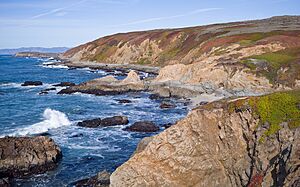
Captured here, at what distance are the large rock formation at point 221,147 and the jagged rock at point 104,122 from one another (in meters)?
21.0

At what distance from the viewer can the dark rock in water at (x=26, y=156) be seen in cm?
2455

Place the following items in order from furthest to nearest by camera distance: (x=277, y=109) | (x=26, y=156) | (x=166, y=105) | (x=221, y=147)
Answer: (x=166, y=105)
(x=26, y=156)
(x=221, y=147)
(x=277, y=109)

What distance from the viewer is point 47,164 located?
25688mm

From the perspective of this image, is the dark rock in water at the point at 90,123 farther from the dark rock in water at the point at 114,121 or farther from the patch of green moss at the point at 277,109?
the patch of green moss at the point at 277,109

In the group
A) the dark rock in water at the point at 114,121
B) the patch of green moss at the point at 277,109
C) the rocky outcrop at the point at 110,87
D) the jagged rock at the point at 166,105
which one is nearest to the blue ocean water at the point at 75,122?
the jagged rock at the point at 166,105

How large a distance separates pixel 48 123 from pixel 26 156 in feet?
48.8

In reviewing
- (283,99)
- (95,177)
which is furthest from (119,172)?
(283,99)

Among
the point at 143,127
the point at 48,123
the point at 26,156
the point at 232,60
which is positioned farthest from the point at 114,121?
the point at 232,60

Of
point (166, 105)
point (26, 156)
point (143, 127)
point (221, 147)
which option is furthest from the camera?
point (166, 105)

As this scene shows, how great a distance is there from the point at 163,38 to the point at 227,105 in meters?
102

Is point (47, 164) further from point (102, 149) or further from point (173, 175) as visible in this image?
point (173, 175)

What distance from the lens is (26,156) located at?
25172 mm

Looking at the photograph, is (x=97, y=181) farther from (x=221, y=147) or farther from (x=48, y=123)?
(x=48, y=123)

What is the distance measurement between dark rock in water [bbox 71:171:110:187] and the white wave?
14690 mm
